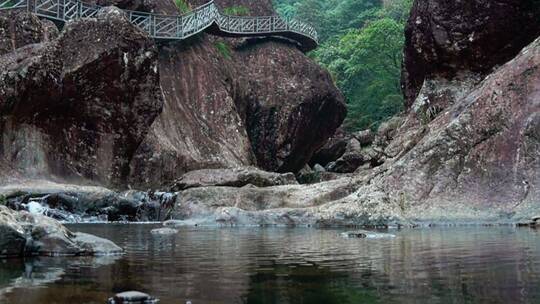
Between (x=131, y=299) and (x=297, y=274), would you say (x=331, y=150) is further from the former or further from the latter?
(x=131, y=299)

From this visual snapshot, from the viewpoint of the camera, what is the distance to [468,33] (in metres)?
25.4

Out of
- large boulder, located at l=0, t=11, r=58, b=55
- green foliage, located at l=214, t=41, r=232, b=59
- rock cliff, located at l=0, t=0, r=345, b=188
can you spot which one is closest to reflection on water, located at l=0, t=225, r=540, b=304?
rock cliff, located at l=0, t=0, r=345, b=188

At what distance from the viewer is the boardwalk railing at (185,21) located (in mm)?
31531

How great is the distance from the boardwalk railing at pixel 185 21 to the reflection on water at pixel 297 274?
23007 millimetres

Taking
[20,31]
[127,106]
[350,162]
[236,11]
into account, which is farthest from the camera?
[236,11]

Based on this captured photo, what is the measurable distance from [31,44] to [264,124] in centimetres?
1874

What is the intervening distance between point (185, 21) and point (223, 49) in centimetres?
589

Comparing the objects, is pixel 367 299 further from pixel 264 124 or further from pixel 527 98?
pixel 264 124

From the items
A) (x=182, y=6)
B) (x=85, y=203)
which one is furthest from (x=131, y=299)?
(x=182, y=6)

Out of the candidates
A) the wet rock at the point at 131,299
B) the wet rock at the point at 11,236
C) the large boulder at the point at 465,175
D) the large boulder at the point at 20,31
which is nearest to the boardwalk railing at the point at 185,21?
the large boulder at the point at 20,31

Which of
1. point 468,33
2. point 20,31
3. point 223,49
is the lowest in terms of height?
point 468,33

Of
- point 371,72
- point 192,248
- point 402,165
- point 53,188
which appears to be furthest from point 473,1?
point 371,72

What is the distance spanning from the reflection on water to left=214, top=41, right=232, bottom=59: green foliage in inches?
1319

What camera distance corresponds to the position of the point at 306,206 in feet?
65.9
